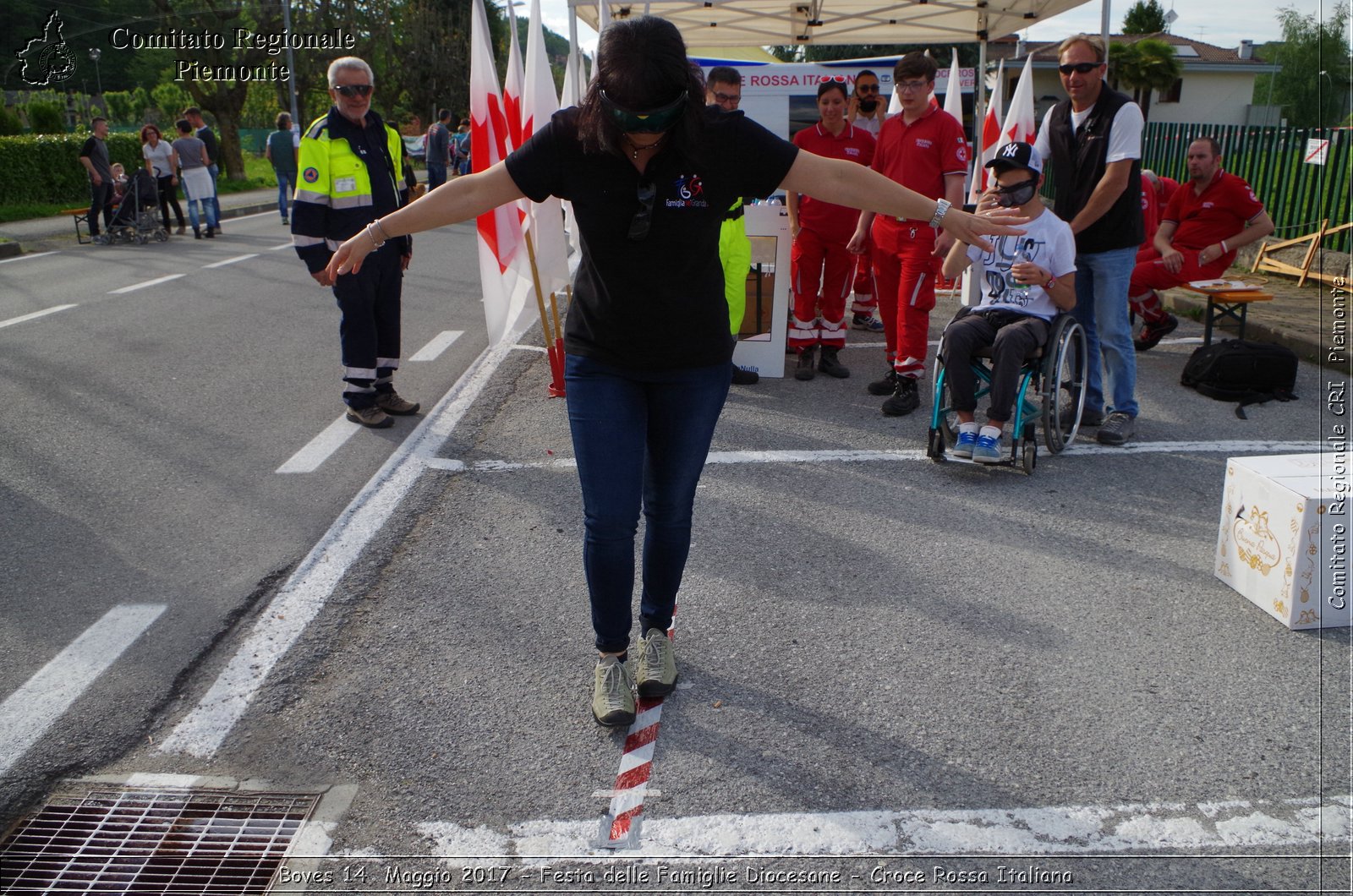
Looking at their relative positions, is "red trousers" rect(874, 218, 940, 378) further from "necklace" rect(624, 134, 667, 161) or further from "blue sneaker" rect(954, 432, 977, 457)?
"necklace" rect(624, 134, 667, 161)

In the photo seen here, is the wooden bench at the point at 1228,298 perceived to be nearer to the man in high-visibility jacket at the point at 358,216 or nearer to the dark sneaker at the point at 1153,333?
the dark sneaker at the point at 1153,333

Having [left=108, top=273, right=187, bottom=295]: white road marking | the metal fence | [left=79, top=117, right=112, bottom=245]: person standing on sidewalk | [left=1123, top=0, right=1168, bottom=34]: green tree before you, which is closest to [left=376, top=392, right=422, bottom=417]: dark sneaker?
[left=108, top=273, right=187, bottom=295]: white road marking

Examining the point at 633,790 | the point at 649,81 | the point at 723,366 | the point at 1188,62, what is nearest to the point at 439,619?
the point at 633,790

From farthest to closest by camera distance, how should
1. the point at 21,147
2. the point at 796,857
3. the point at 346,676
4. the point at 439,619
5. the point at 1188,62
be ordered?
the point at 1188,62, the point at 21,147, the point at 439,619, the point at 346,676, the point at 796,857

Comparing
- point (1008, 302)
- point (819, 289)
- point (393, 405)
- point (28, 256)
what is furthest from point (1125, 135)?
point (28, 256)

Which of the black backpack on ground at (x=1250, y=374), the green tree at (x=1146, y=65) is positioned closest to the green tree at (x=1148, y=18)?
the green tree at (x=1146, y=65)

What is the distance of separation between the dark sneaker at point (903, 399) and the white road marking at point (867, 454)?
2.24 feet

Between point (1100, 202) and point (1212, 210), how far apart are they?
340cm

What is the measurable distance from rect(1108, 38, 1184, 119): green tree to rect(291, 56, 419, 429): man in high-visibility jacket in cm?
4253

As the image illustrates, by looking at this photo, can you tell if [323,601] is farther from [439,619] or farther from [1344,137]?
[1344,137]

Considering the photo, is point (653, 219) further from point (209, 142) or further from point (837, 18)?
point (209, 142)

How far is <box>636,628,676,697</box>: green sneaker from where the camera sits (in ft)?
10.6

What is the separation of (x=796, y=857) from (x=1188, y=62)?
194 ft

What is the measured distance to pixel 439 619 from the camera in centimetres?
377
